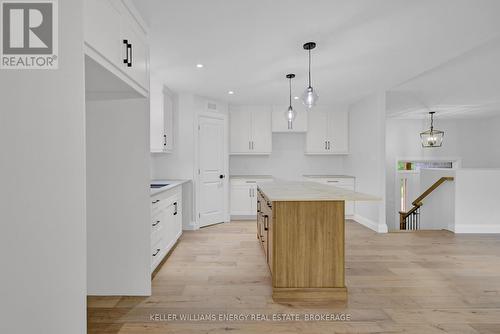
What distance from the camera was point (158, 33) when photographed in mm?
2547

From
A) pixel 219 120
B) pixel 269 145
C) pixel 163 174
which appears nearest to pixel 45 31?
pixel 163 174

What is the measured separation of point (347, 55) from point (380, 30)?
22.7 inches

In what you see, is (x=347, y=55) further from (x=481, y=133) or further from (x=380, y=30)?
(x=481, y=133)

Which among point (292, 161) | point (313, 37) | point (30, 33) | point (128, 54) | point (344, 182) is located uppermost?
point (313, 37)

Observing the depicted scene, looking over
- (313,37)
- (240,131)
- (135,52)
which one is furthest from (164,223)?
(240,131)

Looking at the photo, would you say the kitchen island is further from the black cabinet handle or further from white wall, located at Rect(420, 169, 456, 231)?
white wall, located at Rect(420, 169, 456, 231)

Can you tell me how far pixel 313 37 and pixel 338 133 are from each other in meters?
3.57

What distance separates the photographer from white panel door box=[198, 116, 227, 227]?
16.1 ft

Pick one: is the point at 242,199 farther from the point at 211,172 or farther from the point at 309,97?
the point at 309,97

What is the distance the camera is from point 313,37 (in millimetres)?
2590

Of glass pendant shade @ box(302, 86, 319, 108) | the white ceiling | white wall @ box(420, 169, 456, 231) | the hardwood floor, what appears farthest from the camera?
white wall @ box(420, 169, 456, 231)

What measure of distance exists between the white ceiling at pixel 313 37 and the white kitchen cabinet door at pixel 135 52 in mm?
213

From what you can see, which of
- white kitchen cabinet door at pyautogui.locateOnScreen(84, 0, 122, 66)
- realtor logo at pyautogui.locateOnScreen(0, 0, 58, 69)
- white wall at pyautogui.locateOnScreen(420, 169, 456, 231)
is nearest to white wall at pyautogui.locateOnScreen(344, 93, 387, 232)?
white wall at pyautogui.locateOnScreen(420, 169, 456, 231)

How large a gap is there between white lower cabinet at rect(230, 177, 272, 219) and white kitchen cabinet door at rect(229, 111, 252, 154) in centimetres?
68
